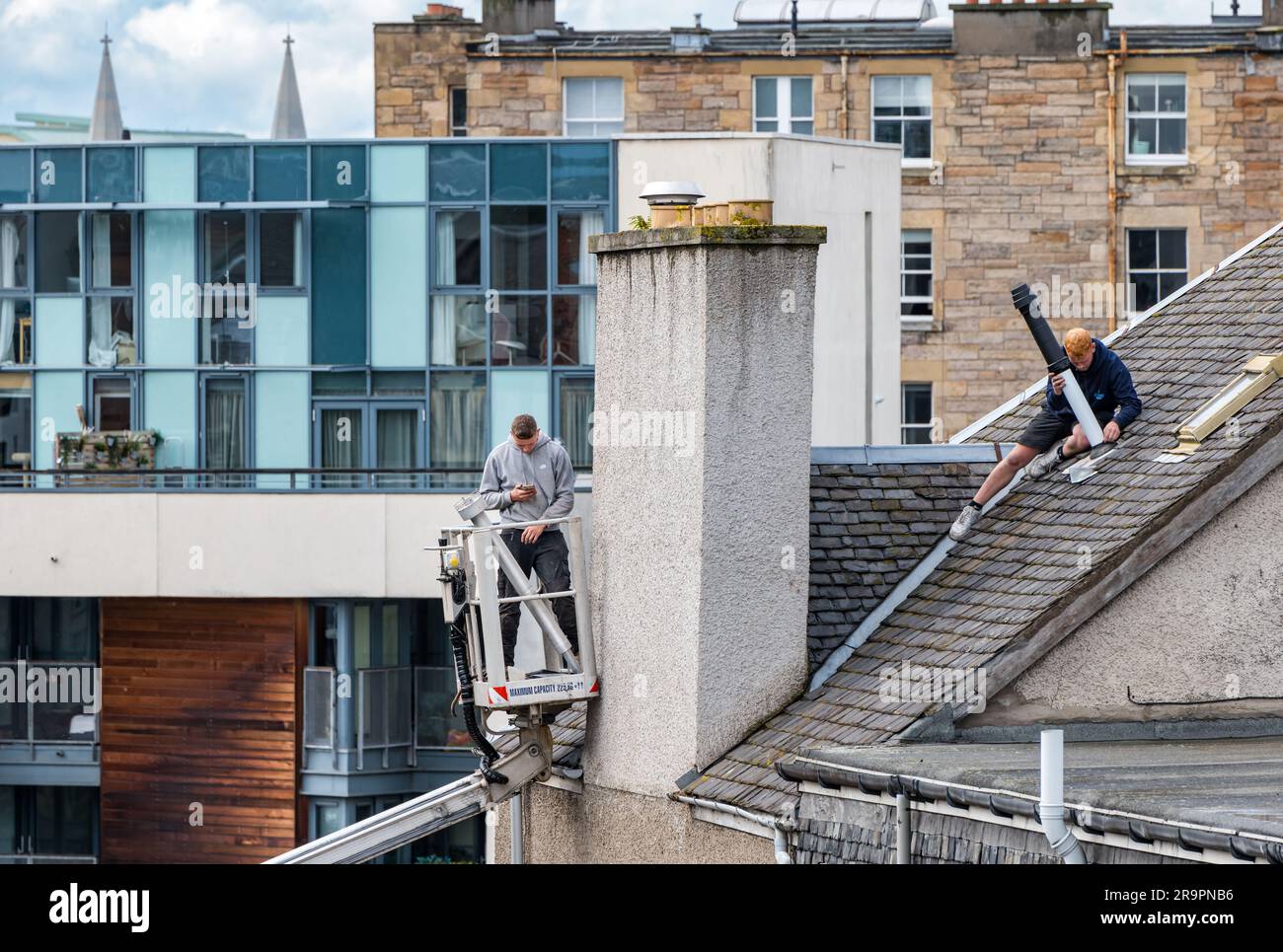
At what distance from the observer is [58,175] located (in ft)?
109

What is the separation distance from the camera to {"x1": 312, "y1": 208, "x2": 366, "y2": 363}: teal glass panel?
107ft

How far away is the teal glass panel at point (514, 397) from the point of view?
32.2 meters

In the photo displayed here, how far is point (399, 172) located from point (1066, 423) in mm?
18714

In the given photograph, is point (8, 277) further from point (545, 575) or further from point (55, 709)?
point (545, 575)

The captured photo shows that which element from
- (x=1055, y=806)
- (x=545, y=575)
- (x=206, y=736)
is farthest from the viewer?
(x=206, y=736)

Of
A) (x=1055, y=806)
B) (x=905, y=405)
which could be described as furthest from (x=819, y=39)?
(x=1055, y=806)

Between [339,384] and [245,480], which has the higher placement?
[339,384]

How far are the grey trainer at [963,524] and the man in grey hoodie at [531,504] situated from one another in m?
2.47

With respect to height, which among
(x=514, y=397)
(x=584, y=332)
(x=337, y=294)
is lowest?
(x=514, y=397)

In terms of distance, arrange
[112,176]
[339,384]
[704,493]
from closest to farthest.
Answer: [704,493] → [339,384] → [112,176]

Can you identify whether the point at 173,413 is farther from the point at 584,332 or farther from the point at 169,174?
the point at 584,332

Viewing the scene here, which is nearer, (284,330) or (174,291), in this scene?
(284,330)

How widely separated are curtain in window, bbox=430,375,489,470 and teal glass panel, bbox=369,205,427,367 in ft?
1.88

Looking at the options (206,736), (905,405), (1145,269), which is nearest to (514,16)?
(905,405)
